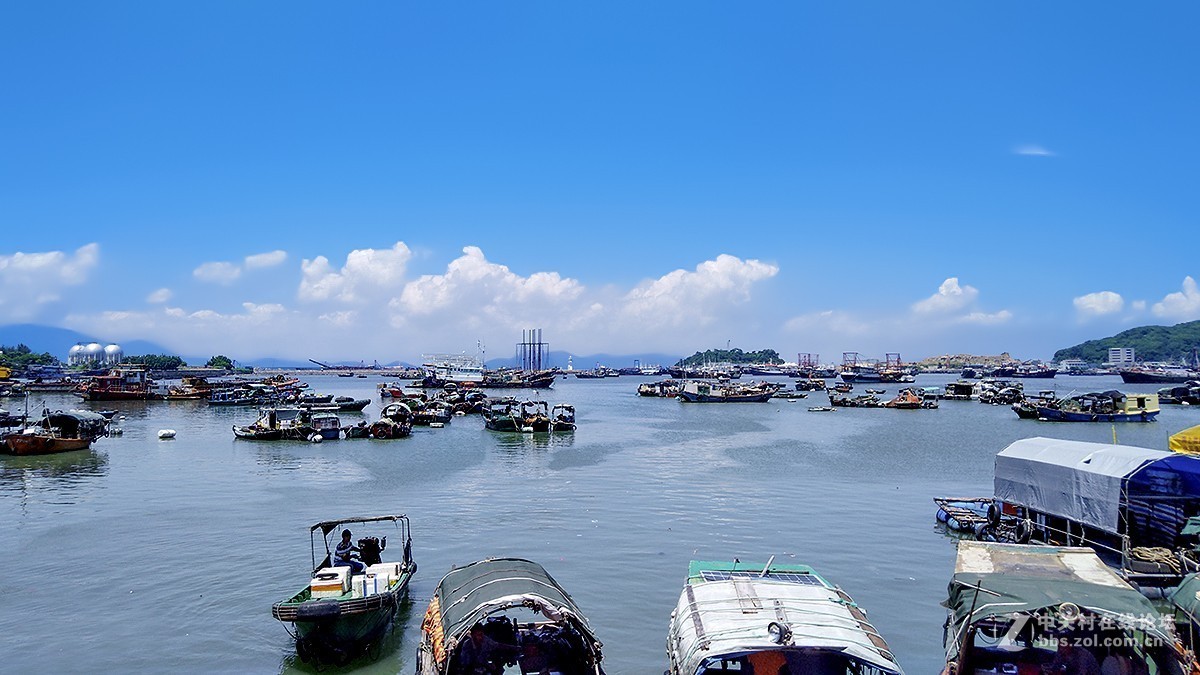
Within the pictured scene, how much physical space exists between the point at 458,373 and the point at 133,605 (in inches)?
5373

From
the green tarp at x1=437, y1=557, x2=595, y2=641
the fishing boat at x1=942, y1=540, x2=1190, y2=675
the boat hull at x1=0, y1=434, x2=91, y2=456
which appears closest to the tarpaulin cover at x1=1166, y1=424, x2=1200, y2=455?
the fishing boat at x1=942, y1=540, x2=1190, y2=675

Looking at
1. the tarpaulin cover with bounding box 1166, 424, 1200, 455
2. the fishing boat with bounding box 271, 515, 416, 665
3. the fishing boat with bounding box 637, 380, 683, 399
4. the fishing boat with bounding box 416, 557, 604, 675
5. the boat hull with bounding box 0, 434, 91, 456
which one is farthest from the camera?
the fishing boat with bounding box 637, 380, 683, 399

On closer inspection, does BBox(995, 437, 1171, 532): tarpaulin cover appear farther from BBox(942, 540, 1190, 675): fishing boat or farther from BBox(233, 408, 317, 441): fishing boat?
BBox(233, 408, 317, 441): fishing boat

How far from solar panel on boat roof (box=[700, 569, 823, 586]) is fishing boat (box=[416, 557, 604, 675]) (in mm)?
2089

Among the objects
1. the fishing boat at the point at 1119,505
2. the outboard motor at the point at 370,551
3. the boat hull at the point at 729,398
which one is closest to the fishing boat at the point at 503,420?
the outboard motor at the point at 370,551

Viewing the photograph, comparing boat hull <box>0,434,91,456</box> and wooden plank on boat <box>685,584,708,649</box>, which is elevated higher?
wooden plank on boat <box>685,584,708,649</box>

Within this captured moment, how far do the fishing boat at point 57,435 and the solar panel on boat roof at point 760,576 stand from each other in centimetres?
3994

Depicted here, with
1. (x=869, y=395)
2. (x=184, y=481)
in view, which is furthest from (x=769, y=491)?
(x=869, y=395)

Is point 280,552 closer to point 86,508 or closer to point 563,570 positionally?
point 563,570

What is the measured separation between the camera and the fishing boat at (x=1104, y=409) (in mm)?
56906

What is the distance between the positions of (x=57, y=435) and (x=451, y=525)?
30.8 metres

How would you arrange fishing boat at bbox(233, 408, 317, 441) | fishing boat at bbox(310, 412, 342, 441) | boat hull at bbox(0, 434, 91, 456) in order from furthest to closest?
fishing boat at bbox(310, 412, 342, 441)
fishing boat at bbox(233, 408, 317, 441)
boat hull at bbox(0, 434, 91, 456)

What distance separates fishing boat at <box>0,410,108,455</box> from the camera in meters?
38.2

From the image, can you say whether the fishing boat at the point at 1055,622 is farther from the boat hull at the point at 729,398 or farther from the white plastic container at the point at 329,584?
the boat hull at the point at 729,398
